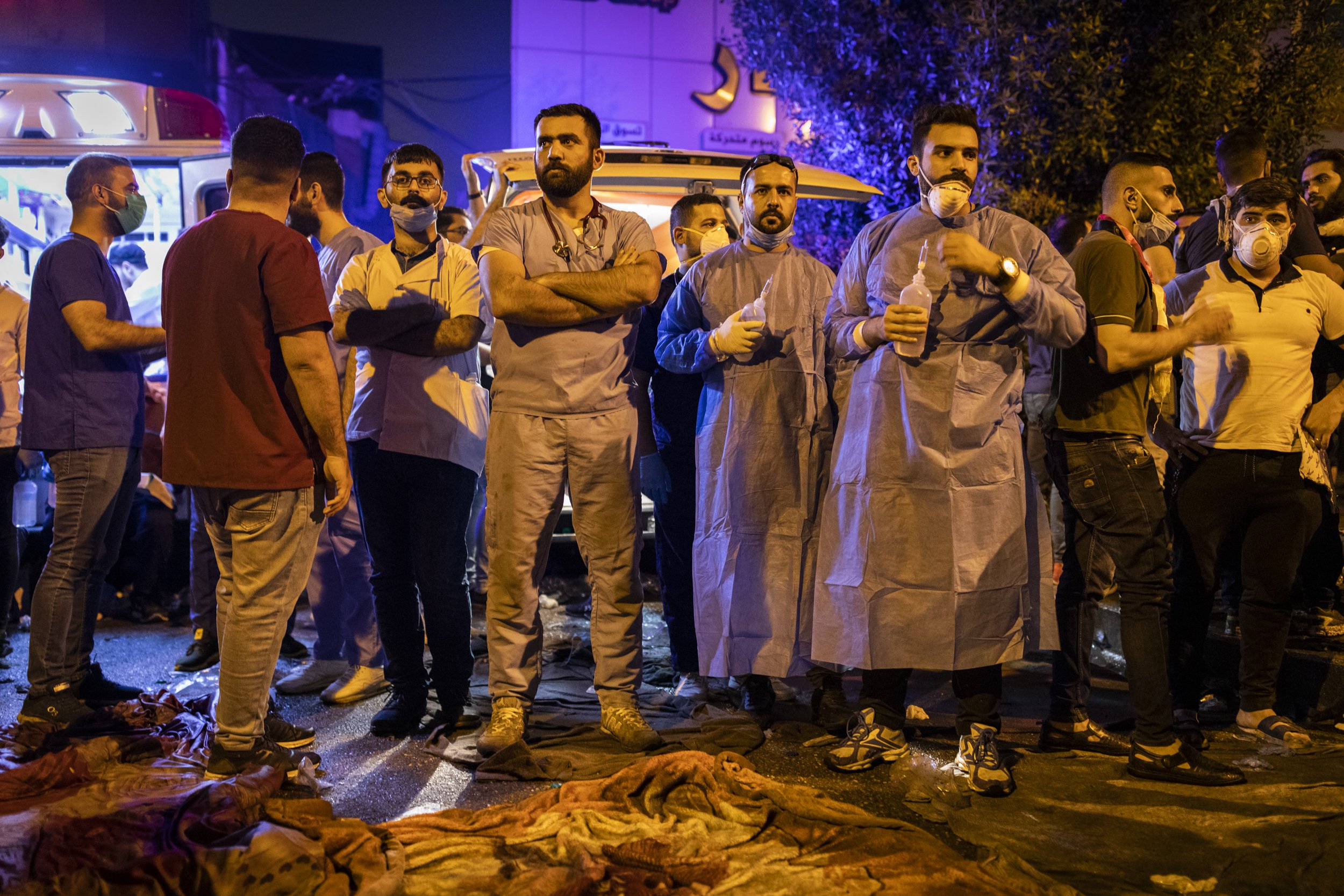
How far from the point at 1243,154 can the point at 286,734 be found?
5.05m

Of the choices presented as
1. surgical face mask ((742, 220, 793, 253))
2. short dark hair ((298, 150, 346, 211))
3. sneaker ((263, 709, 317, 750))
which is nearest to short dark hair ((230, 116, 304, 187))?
short dark hair ((298, 150, 346, 211))

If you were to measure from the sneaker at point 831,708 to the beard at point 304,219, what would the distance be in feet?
9.91

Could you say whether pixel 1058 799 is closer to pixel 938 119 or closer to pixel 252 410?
pixel 938 119

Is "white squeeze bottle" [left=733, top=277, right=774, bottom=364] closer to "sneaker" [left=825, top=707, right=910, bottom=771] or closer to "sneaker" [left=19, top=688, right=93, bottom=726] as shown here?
"sneaker" [left=825, top=707, right=910, bottom=771]

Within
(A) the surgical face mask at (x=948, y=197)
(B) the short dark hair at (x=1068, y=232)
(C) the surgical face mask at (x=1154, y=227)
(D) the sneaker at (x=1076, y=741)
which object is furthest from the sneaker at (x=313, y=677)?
(B) the short dark hair at (x=1068, y=232)

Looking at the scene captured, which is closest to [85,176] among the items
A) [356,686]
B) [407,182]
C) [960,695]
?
[407,182]

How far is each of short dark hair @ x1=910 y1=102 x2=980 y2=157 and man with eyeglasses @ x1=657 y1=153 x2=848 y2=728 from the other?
28.7 inches

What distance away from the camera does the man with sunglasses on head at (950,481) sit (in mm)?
3510

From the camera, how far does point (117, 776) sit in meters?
3.44

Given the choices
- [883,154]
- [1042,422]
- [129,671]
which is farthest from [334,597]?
[883,154]

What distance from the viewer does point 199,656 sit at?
5121mm

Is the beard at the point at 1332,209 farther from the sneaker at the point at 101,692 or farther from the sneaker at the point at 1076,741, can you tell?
the sneaker at the point at 101,692

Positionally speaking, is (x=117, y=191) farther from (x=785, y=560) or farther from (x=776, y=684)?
(x=776, y=684)

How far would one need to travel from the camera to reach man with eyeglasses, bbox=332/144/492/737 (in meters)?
4.01
